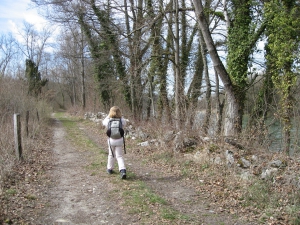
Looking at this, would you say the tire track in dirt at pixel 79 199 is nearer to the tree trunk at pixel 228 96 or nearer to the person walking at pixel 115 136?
the person walking at pixel 115 136

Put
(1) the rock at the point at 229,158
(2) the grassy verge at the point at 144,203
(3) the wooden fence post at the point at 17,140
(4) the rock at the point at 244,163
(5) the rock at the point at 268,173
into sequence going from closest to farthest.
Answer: (2) the grassy verge at the point at 144,203 < (5) the rock at the point at 268,173 < (4) the rock at the point at 244,163 < (1) the rock at the point at 229,158 < (3) the wooden fence post at the point at 17,140

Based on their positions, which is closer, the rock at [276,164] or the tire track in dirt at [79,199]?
the tire track in dirt at [79,199]

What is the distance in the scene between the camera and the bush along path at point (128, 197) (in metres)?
4.83

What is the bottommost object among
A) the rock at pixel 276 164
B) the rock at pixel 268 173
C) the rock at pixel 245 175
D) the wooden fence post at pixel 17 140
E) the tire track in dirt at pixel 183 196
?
the tire track in dirt at pixel 183 196

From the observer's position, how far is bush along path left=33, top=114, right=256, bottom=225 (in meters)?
4.83

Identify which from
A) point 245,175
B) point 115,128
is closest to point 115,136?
point 115,128

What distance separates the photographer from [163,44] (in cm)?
1733

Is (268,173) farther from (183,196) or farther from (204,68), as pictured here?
(204,68)

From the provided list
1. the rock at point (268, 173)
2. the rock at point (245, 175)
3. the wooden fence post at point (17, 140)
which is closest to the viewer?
the rock at point (268, 173)

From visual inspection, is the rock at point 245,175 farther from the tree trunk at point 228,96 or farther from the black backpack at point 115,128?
the black backpack at point 115,128

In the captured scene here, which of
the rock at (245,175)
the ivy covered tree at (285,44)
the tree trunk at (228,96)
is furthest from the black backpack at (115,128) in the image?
the ivy covered tree at (285,44)

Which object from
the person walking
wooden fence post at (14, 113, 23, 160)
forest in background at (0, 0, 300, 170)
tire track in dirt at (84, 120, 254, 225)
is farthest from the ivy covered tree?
wooden fence post at (14, 113, 23, 160)

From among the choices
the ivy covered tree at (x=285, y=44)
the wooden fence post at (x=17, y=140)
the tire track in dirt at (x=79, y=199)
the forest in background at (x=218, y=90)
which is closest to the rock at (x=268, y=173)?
the forest in background at (x=218, y=90)

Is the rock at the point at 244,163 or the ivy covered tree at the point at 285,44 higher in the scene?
the ivy covered tree at the point at 285,44
